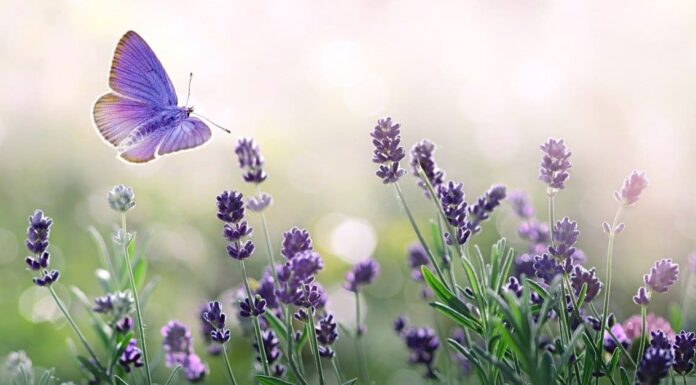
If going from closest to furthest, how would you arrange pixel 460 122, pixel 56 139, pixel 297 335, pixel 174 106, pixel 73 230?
1. pixel 297 335
2. pixel 174 106
3. pixel 73 230
4. pixel 56 139
5. pixel 460 122

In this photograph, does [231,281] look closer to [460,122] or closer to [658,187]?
[658,187]

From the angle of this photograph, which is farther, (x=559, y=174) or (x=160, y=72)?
(x=160, y=72)

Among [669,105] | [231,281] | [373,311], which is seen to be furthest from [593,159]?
[231,281]

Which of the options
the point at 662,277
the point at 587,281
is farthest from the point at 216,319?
the point at 662,277

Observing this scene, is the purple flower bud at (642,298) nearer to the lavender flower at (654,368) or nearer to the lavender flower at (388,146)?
the lavender flower at (654,368)

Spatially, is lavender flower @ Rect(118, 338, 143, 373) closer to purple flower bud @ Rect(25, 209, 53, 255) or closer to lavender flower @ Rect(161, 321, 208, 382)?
lavender flower @ Rect(161, 321, 208, 382)

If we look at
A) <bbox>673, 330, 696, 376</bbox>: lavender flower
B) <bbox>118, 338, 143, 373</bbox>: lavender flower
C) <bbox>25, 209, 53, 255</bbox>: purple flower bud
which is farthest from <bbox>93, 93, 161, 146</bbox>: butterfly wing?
<bbox>673, 330, 696, 376</bbox>: lavender flower

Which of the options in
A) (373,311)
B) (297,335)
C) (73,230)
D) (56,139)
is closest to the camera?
(297,335)
